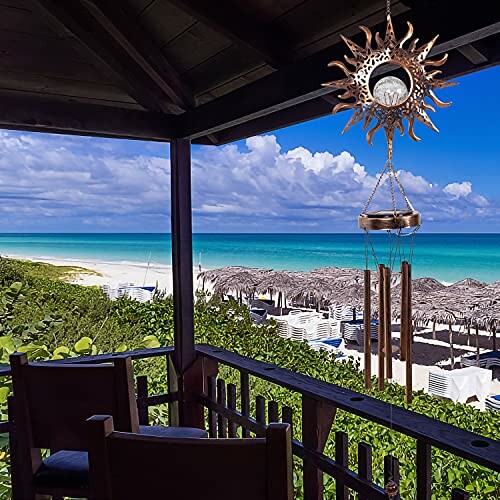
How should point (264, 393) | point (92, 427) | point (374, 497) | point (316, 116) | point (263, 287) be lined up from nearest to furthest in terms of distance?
point (92, 427) < point (374, 497) < point (316, 116) < point (264, 393) < point (263, 287)

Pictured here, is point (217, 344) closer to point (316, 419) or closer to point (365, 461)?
point (316, 419)

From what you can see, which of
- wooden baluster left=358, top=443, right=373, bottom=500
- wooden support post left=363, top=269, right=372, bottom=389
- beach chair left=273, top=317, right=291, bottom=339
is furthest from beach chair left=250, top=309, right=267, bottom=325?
wooden support post left=363, top=269, right=372, bottom=389

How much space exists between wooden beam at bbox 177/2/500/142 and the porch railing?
1.07 meters

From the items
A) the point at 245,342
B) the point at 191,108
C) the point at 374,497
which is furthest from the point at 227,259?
the point at 374,497

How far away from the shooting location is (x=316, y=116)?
2.54 metres

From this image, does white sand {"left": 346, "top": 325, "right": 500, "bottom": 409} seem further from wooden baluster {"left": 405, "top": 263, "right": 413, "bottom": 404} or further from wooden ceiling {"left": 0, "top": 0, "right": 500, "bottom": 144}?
wooden baluster {"left": 405, "top": 263, "right": 413, "bottom": 404}

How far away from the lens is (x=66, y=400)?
1658 mm

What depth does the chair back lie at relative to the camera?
1636 mm

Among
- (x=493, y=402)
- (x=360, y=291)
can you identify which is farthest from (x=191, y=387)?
(x=360, y=291)

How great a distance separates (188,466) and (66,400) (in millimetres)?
770

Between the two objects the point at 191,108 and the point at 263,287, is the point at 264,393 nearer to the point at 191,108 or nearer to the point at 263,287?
the point at 191,108

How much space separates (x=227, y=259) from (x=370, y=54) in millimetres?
12347

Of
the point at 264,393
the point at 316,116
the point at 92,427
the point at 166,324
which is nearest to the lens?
the point at 92,427

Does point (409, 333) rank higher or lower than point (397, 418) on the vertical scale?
higher
